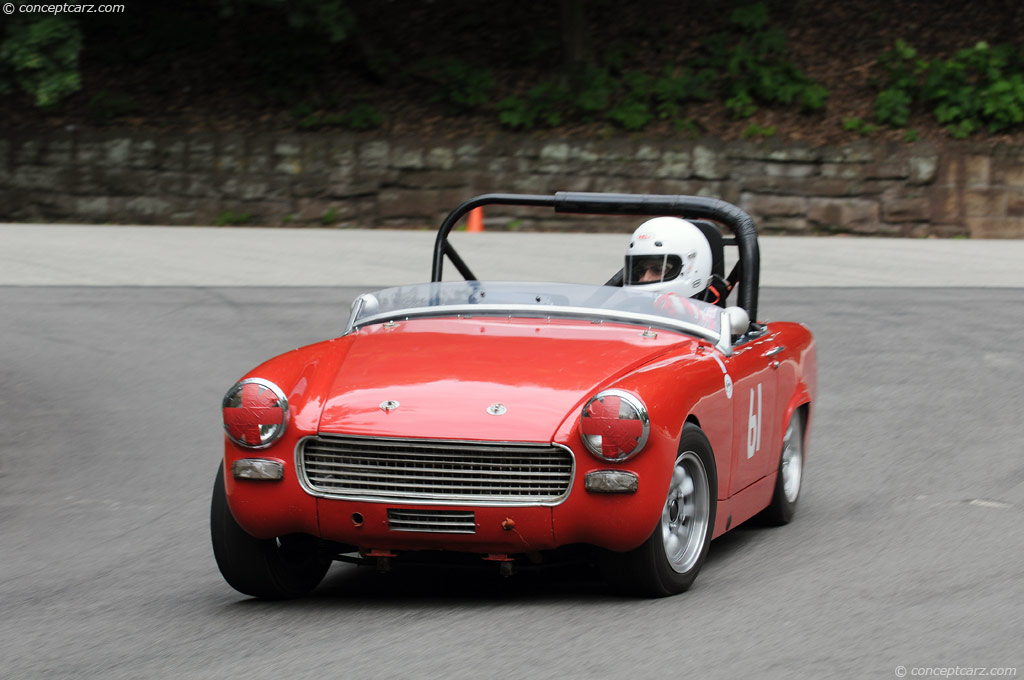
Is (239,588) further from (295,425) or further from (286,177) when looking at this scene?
(286,177)

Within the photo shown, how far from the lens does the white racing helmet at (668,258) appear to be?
7070 millimetres

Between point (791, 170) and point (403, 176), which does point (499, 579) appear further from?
point (791, 170)

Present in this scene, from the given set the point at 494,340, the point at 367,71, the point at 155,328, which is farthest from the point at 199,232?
the point at 494,340

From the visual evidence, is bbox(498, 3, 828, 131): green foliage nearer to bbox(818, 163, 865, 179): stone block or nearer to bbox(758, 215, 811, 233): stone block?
bbox(818, 163, 865, 179): stone block

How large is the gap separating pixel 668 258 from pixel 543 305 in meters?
0.97

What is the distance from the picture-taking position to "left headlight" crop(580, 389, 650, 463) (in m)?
5.05

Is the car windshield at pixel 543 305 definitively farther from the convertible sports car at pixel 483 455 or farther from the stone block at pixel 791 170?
the stone block at pixel 791 170

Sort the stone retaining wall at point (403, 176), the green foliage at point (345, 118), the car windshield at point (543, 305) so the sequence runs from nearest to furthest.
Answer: the car windshield at point (543, 305) < the stone retaining wall at point (403, 176) < the green foliage at point (345, 118)

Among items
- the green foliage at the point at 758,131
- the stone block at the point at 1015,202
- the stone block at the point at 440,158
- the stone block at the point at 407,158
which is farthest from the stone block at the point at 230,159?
the stone block at the point at 1015,202

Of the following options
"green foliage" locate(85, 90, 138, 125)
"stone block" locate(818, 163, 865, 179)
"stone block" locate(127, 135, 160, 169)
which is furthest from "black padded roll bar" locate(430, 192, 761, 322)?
"green foliage" locate(85, 90, 138, 125)

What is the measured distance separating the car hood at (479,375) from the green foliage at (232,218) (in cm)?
1709

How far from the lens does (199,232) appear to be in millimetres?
20594

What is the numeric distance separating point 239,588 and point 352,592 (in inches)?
17.8
